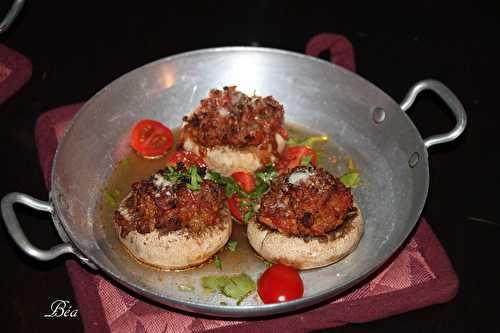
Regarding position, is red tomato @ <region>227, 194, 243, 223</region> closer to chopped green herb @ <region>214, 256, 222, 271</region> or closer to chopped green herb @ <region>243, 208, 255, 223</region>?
chopped green herb @ <region>243, 208, 255, 223</region>

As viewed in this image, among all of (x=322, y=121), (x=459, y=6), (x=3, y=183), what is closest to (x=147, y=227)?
(x=3, y=183)

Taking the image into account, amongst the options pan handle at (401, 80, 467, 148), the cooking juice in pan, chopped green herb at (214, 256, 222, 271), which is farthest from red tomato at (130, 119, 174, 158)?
pan handle at (401, 80, 467, 148)

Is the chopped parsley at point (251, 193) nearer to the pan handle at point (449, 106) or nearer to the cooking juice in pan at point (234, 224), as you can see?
the cooking juice in pan at point (234, 224)

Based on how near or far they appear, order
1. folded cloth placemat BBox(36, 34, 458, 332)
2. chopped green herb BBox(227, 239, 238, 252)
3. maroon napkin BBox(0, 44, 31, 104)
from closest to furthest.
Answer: folded cloth placemat BBox(36, 34, 458, 332), chopped green herb BBox(227, 239, 238, 252), maroon napkin BBox(0, 44, 31, 104)

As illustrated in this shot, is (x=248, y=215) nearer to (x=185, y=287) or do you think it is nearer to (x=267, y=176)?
(x=267, y=176)

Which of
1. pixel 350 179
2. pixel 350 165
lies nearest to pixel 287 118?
pixel 350 165
